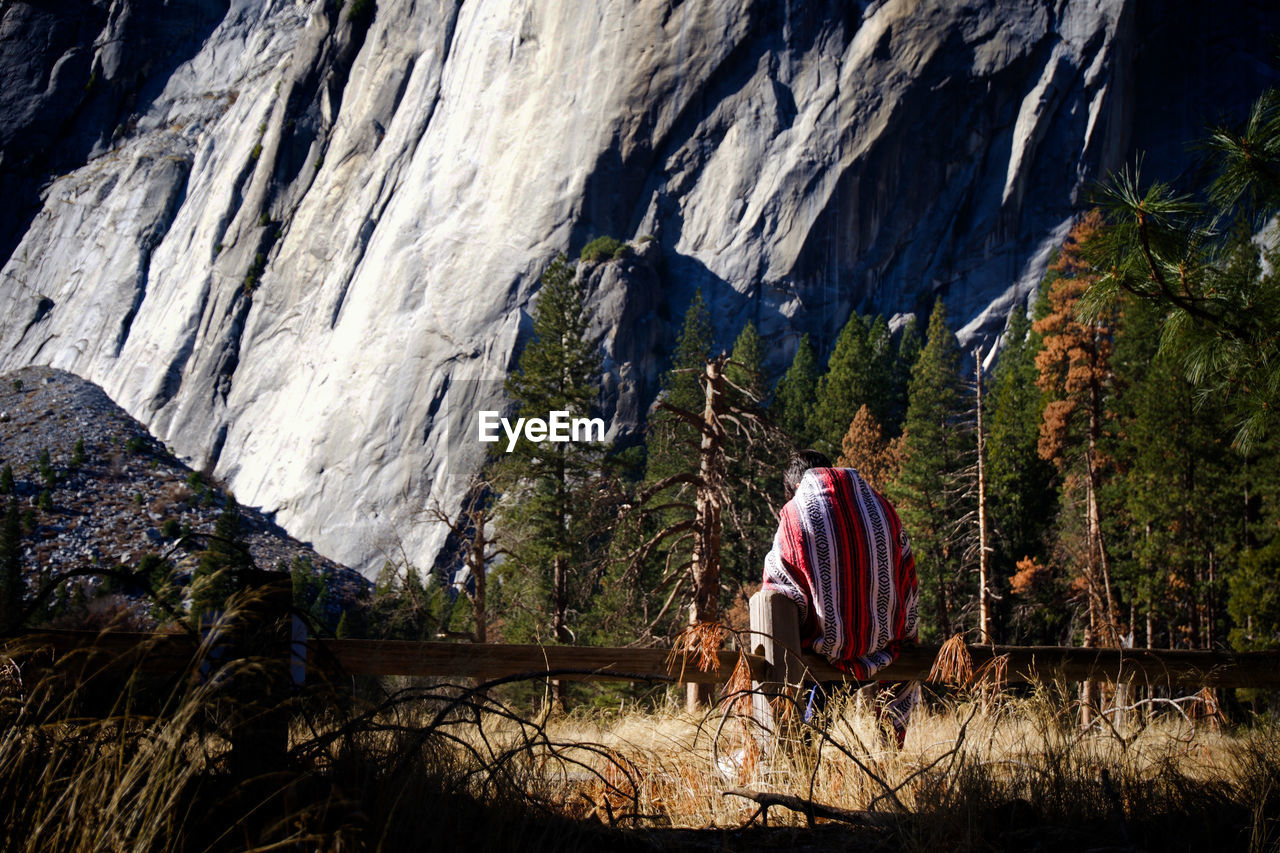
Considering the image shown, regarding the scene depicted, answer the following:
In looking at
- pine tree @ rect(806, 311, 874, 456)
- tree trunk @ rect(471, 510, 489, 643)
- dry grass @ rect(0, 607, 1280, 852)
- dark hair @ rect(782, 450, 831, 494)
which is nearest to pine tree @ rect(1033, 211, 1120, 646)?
pine tree @ rect(806, 311, 874, 456)

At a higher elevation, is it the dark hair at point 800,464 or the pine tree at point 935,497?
the pine tree at point 935,497

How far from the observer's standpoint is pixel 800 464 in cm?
432

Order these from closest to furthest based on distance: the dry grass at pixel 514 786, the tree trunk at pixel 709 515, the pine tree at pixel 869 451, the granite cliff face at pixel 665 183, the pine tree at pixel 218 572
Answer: the dry grass at pixel 514 786 < the pine tree at pixel 218 572 < the tree trunk at pixel 709 515 < the pine tree at pixel 869 451 < the granite cliff face at pixel 665 183

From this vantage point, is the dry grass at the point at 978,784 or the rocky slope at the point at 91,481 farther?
the rocky slope at the point at 91,481

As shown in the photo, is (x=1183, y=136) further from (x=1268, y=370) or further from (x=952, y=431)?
(x=1268, y=370)

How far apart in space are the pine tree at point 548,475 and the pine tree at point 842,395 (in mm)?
18950

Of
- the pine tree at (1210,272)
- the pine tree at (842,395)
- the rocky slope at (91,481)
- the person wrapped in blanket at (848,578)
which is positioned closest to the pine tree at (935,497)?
the pine tree at (842,395)

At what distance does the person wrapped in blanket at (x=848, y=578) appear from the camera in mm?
3721

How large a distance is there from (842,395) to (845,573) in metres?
40.8

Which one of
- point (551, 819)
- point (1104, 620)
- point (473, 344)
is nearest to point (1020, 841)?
point (551, 819)

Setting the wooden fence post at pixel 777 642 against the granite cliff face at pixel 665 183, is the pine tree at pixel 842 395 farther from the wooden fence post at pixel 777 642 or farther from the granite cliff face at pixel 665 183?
the wooden fence post at pixel 777 642

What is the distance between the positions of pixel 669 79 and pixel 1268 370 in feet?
191

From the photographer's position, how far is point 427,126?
6219 centimetres

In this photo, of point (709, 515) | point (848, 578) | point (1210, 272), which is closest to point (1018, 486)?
point (709, 515)
